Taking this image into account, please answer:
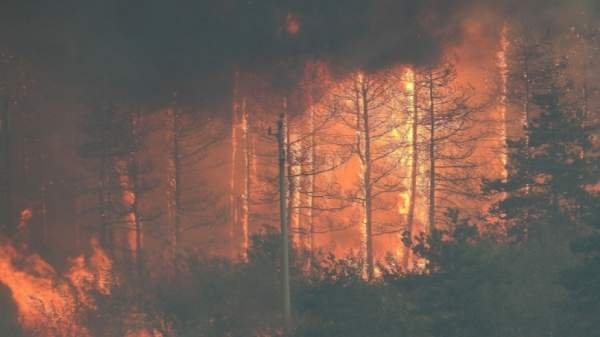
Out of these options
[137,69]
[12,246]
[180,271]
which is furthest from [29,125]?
[180,271]

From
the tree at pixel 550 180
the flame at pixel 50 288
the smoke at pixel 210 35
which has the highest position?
the smoke at pixel 210 35

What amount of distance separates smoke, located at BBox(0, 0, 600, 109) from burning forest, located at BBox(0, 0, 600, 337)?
0.13 metres

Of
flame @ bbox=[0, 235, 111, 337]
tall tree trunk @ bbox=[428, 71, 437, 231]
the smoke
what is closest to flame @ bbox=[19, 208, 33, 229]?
flame @ bbox=[0, 235, 111, 337]

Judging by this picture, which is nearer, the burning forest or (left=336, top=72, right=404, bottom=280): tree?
the burning forest

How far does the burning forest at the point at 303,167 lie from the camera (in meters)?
24.0

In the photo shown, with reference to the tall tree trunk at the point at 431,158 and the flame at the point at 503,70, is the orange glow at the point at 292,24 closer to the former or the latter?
the flame at the point at 503,70

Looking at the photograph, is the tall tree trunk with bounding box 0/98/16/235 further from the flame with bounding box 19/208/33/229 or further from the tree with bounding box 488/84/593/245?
the tree with bounding box 488/84/593/245

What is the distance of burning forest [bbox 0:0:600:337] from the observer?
24.0 meters

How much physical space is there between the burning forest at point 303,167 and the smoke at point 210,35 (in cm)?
13

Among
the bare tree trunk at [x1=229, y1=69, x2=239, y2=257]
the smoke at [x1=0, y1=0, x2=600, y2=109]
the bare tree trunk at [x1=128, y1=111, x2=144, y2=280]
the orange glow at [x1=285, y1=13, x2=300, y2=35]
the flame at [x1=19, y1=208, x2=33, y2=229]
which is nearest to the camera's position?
the bare tree trunk at [x1=128, y1=111, x2=144, y2=280]

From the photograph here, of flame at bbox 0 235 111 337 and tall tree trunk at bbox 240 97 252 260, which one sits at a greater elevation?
tall tree trunk at bbox 240 97 252 260

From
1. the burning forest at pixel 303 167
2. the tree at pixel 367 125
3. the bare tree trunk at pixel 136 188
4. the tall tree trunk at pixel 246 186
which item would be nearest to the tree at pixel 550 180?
the burning forest at pixel 303 167

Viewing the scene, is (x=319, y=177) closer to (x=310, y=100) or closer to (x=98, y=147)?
(x=310, y=100)

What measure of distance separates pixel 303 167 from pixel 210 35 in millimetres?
14086
